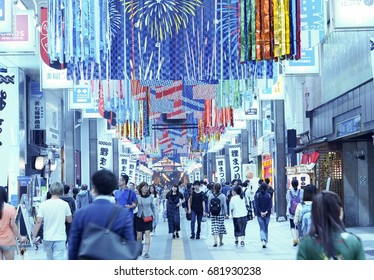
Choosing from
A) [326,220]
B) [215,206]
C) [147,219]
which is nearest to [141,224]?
[147,219]

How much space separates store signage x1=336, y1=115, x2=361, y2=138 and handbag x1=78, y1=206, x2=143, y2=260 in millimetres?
15498

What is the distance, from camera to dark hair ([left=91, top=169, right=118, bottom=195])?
6844 millimetres

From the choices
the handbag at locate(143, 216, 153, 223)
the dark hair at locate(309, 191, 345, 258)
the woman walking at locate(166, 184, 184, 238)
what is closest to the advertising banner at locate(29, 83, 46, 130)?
the woman walking at locate(166, 184, 184, 238)

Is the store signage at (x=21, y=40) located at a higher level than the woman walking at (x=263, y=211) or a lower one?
higher

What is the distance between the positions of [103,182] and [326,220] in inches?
87.2

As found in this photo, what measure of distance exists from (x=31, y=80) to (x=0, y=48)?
1094 centimetres

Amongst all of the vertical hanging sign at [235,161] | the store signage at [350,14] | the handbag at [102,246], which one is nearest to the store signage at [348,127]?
the store signage at [350,14]

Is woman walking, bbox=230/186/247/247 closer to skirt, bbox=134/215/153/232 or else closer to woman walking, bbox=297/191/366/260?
skirt, bbox=134/215/153/232

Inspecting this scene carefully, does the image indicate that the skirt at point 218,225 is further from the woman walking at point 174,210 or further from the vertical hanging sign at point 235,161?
the vertical hanging sign at point 235,161

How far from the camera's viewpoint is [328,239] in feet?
17.2

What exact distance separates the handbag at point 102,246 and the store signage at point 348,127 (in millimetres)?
15498

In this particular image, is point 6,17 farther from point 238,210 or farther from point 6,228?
point 238,210

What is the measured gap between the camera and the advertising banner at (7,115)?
23734 mm
